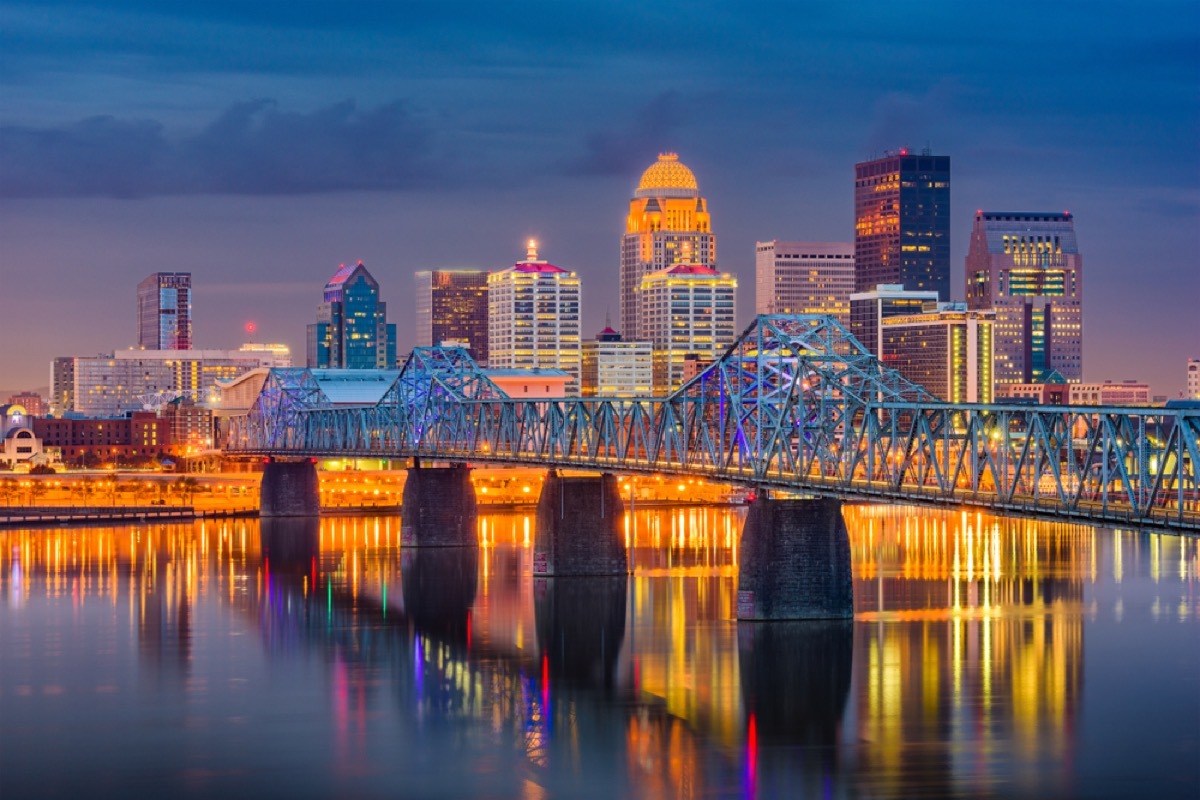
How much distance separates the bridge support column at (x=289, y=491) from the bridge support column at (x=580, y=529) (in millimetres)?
72012

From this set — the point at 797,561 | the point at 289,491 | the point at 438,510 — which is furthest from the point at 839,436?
the point at 289,491

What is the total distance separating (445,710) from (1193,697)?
27.4 metres

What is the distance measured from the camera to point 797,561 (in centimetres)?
9294

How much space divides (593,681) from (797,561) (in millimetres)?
14906

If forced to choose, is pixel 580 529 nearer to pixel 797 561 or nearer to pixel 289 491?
pixel 797 561

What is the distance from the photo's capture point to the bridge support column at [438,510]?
144m

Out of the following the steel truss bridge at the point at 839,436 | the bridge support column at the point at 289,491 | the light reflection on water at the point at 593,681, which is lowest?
the light reflection on water at the point at 593,681

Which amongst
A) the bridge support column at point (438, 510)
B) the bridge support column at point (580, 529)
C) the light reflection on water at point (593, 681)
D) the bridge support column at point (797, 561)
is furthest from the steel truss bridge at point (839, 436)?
the light reflection on water at point (593, 681)

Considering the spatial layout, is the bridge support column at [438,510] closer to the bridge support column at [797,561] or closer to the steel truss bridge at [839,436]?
the steel truss bridge at [839,436]

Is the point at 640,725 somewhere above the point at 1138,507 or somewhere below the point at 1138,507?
below

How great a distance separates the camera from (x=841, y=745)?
68.4 meters

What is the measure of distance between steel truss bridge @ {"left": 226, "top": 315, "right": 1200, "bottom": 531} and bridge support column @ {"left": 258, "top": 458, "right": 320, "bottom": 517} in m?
24.4

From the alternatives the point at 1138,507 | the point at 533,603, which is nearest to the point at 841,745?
the point at 1138,507

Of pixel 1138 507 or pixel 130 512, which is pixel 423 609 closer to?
pixel 1138 507
